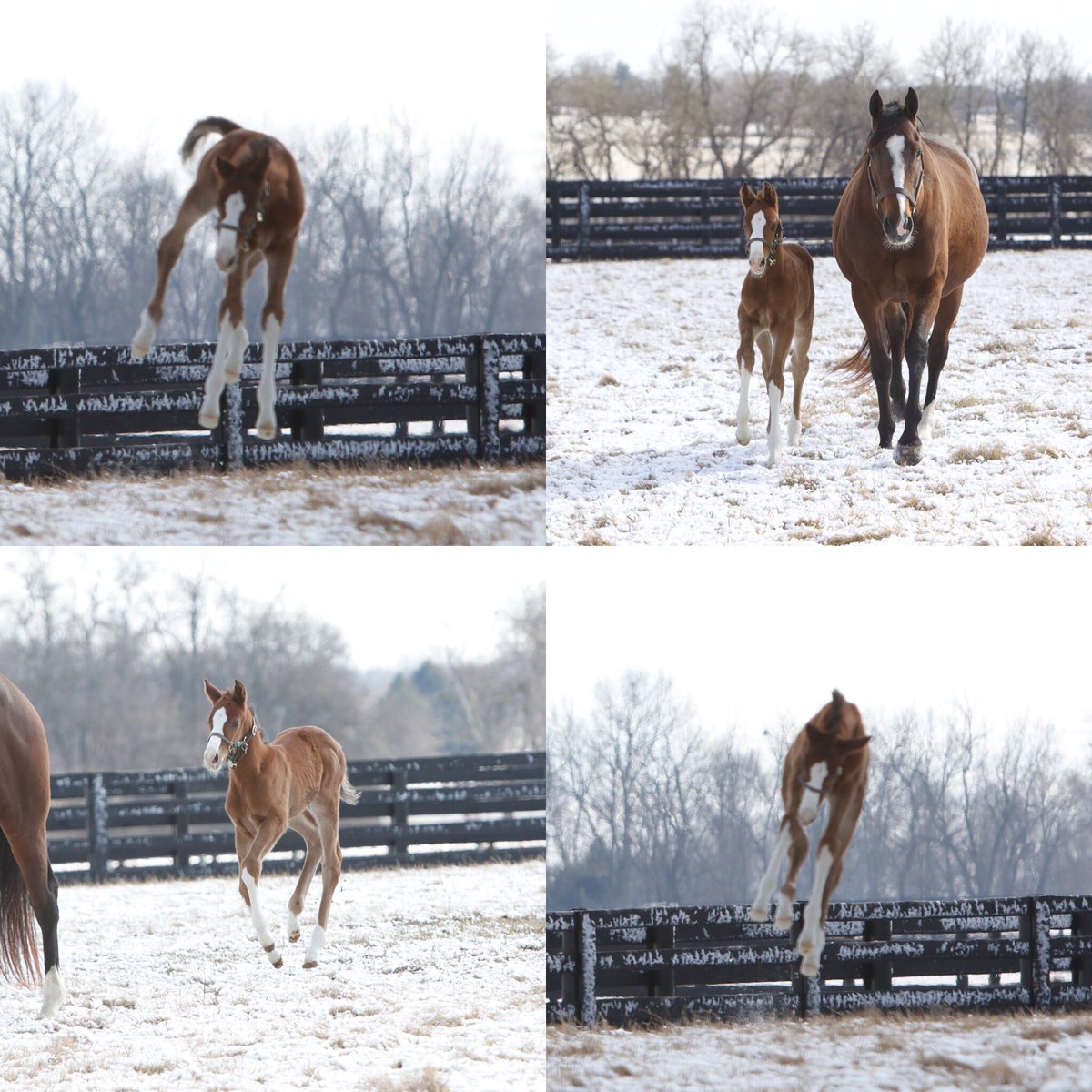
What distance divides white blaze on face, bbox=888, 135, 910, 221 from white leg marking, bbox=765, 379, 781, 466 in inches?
76.2

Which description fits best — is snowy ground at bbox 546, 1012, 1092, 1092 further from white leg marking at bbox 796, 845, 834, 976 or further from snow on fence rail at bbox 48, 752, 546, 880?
snow on fence rail at bbox 48, 752, 546, 880

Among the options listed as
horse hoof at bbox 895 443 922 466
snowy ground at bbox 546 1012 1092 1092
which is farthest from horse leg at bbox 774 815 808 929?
horse hoof at bbox 895 443 922 466

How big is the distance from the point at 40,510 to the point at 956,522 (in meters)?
5.26

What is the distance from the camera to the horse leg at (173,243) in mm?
4828

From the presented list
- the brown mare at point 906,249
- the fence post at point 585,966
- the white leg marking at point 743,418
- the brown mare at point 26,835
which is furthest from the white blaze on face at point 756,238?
the brown mare at point 26,835

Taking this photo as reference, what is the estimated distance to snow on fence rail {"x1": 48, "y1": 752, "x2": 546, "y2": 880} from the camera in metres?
14.5

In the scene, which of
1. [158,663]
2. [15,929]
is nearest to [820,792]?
[15,929]

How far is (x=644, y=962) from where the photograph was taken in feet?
26.7

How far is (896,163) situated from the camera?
6.52 metres

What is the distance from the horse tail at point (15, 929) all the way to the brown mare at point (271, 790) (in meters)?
1.74

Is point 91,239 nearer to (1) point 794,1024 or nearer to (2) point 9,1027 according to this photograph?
(2) point 9,1027

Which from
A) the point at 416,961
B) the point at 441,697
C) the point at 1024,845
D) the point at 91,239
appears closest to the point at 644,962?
the point at 416,961

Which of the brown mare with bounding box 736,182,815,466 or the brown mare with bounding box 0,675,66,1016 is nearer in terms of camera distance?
the brown mare with bounding box 0,675,66,1016

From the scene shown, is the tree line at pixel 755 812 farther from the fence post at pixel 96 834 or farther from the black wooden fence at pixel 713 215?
the black wooden fence at pixel 713 215
